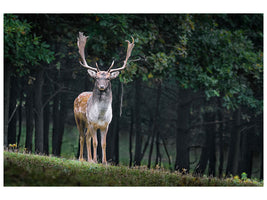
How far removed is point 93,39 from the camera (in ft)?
41.0

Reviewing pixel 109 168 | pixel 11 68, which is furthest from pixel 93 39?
pixel 109 168

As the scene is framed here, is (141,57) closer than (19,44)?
No

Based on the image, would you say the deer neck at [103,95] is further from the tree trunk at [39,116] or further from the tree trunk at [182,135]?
the tree trunk at [182,135]

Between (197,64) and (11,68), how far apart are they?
6462 millimetres

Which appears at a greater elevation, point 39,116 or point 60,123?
point 39,116

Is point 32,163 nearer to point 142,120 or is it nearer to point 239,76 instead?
point 239,76

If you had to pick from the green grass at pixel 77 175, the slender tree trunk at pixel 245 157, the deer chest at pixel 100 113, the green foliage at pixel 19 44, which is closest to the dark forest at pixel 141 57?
the green foliage at pixel 19 44

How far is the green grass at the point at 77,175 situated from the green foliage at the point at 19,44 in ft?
12.0

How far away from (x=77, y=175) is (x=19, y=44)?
524 cm

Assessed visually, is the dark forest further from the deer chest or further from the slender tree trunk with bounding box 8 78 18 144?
the deer chest

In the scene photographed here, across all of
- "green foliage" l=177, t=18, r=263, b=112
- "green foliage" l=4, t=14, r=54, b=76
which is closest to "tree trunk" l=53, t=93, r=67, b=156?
"green foliage" l=4, t=14, r=54, b=76

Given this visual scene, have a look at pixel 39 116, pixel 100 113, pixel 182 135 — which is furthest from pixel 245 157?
pixel 100 113

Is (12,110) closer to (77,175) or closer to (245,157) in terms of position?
(77,175)

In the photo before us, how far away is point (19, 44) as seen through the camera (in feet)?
37.1
